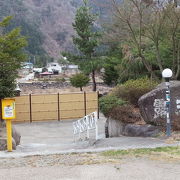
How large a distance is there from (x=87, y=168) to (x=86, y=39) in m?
40.8

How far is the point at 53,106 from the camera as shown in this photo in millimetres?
28719

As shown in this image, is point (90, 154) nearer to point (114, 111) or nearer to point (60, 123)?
point (114, 111)

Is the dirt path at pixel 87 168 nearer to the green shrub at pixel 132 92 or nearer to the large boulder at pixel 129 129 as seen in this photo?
the large boulder at pixel 129 129

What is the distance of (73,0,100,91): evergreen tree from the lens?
4619 cm

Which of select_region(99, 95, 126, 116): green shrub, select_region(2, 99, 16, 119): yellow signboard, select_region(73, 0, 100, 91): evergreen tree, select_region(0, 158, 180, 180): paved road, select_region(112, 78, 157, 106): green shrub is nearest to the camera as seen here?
select_region(0, 158, 180, 180): paved road

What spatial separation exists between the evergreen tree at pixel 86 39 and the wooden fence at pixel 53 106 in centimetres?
1754

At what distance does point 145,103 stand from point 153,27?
5.43 m

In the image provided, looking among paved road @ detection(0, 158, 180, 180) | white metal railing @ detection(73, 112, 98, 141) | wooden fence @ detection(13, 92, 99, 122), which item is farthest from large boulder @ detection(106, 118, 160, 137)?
wooden fence @ detection(13, 92, 99, 122)

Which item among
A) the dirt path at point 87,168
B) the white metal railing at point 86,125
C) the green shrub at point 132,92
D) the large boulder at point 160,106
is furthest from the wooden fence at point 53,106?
the dirt path at point 87,168

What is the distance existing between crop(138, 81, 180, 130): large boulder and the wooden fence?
1616 centimetres

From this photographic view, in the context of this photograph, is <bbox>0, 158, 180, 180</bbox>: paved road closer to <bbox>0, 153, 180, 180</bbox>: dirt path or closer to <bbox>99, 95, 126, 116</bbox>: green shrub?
<bbox>0, 153, 180, 180</bbox>: dirt path

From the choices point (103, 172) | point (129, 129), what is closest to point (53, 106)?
point (129, 129)

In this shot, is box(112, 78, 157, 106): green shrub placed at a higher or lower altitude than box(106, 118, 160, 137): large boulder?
higher

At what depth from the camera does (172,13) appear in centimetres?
1592
